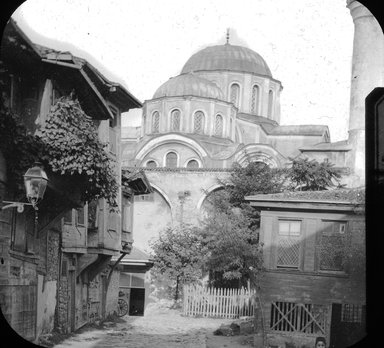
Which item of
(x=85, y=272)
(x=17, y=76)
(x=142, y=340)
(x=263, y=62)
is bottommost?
(x=142, y=340)

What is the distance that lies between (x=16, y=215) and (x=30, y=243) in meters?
0.93

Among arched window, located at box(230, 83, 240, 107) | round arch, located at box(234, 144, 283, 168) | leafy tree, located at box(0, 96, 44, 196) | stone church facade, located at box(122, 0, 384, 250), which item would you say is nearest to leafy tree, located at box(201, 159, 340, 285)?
stone church facade, located at box(122, 0, 384, 250)

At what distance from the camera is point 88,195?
11.2 meters

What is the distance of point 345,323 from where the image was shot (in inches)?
580

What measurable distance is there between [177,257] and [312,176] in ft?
20.7

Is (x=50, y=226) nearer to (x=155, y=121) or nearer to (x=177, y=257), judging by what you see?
(x=177, y=257)

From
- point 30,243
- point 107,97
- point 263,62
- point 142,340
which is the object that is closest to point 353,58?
point 107,97

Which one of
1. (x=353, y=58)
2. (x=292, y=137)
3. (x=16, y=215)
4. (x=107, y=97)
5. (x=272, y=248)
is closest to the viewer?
(x=16, y=215)

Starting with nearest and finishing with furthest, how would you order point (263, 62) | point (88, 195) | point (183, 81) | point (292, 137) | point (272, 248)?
point (88, 195), point (272, 248), point (183, 81), point (292, 137), point (263, 62)

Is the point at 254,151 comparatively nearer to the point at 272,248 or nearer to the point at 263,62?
the point at 263,62

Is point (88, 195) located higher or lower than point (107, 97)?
lower

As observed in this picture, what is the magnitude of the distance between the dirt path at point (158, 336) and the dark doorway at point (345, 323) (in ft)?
5.64

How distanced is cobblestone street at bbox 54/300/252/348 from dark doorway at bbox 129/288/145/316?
4.25 m

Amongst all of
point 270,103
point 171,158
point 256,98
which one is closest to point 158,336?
point 171,158
